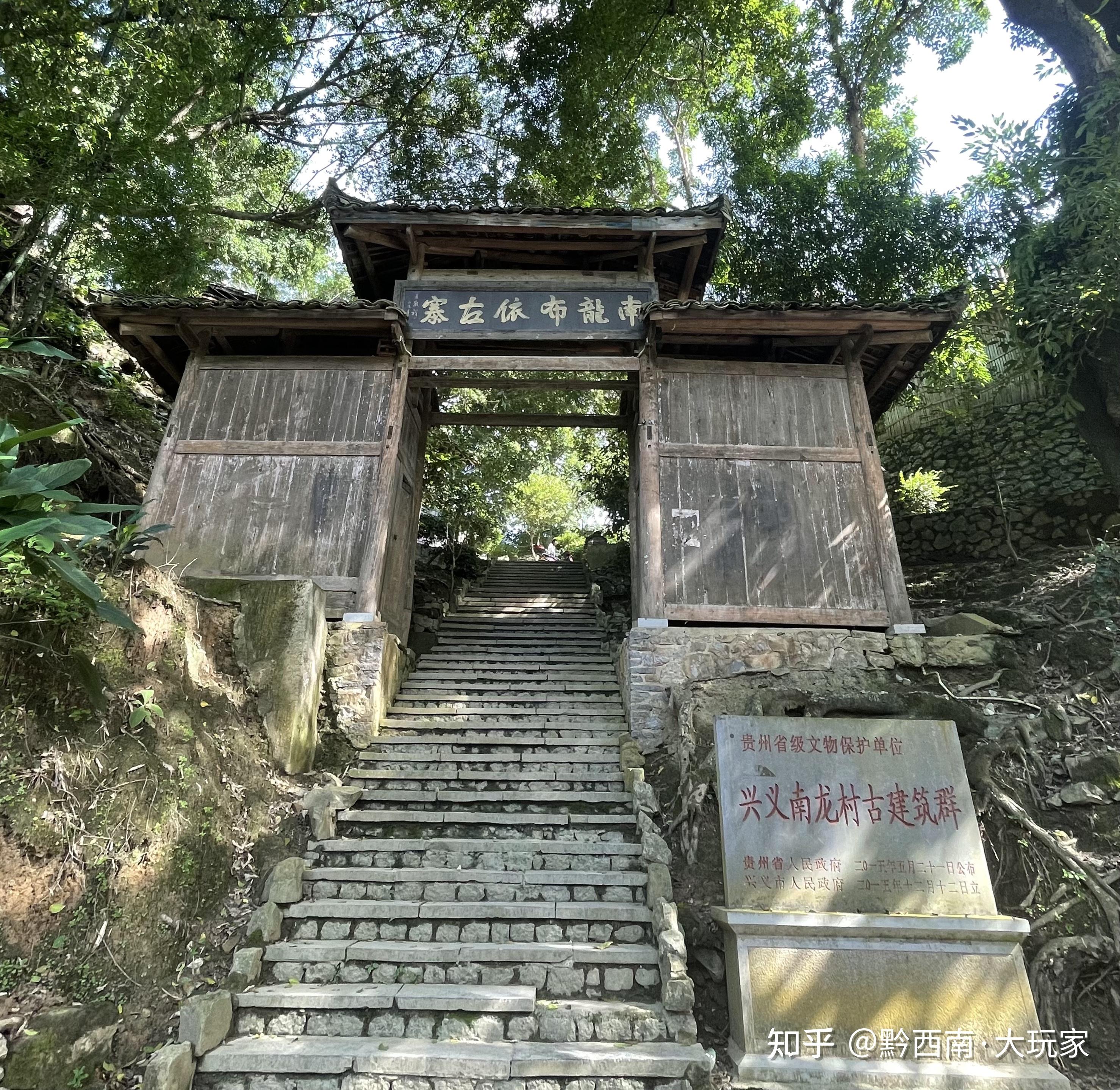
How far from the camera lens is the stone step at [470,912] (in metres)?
4.46

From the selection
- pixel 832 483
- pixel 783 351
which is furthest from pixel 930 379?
pixel 832 483

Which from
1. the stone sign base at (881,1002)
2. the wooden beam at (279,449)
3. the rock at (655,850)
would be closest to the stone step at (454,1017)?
the stone sign base at (881,1002)

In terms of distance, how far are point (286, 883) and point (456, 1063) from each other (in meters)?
1.77

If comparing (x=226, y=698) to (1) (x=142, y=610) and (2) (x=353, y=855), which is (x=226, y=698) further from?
(2) (x=353, y=855)

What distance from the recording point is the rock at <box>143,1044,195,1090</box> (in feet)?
10.5

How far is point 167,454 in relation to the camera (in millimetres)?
7688

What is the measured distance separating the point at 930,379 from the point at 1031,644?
6056 millimetres

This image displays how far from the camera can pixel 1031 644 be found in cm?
647

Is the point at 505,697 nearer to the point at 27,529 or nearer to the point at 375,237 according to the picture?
the point at 27,529

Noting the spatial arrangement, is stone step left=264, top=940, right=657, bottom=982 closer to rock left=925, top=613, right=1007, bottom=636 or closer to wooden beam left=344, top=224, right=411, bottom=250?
rock left=925, top=613, right=1007, bottom=636

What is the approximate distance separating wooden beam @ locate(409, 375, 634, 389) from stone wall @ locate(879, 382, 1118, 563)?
6.21m

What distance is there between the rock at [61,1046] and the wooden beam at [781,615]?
534 centimetres

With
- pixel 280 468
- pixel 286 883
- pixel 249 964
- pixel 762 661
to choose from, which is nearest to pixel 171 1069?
pixel 249 964

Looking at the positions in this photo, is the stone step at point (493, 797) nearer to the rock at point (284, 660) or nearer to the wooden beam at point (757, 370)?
the rock at point (284, 660)
